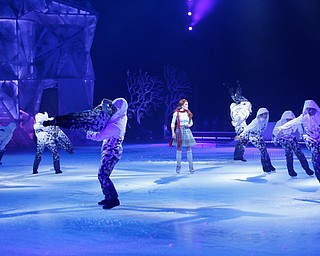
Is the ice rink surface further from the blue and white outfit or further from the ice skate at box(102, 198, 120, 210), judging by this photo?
the blue and white outfit

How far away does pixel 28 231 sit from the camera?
22.6ft

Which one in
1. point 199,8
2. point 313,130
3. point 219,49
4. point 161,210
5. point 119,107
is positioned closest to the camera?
point 161,210

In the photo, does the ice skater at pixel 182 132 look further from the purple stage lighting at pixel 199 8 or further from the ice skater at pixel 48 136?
the purple stage lighting at pixel 199 8

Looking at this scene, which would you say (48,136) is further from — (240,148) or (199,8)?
(199,8)

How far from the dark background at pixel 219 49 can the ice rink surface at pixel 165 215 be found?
2518cm

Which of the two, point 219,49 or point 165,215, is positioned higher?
point 219,49

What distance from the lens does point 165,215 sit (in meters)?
7.89

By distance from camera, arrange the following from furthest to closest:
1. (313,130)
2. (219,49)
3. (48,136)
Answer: (219,49), (48,136), (313,130)

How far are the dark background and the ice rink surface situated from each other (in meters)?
25.2

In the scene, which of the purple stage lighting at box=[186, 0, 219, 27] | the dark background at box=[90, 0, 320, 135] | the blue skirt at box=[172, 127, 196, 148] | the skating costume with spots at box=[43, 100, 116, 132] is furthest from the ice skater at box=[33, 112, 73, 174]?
the purple stage lighting at box=[186, 0, 219, 27]

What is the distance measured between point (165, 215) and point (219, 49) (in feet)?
112

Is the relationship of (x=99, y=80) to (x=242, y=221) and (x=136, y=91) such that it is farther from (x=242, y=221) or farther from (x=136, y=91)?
(x=242, y=221)

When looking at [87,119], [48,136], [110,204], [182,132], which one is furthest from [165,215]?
[48,136]

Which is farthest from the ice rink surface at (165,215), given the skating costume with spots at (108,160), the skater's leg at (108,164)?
the skating costume with spots at (108,160)
